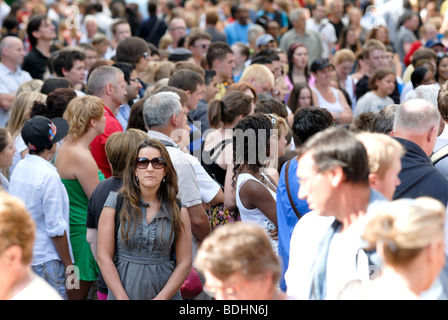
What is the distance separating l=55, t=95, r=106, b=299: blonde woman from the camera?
4418mm

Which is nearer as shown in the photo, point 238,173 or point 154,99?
point 238,173

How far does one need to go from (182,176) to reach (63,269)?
1.05 metres

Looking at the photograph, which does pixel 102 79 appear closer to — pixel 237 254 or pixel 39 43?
pixel 39 43

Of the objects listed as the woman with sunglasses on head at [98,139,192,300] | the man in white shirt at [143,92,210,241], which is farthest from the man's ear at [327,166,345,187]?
the man in white shirt at [143,92,210,241]

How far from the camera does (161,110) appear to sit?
4508 millimetres

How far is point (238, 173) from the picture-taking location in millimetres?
4113

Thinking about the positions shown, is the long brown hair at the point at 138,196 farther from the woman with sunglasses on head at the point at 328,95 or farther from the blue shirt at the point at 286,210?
the woman with sunglasses on head at the point at 328,95

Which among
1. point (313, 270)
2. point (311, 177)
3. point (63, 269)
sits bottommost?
point (63, 269)

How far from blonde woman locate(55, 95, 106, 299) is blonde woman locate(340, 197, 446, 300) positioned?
2.75 metres

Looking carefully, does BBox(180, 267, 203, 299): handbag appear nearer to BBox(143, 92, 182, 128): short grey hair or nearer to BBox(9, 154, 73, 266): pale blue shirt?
BBox(9, 154, 73, 266): pale blue shirt

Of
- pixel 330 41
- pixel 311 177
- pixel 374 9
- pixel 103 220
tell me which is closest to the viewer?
pixel 311 177

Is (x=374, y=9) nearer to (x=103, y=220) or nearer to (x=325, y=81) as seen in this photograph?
(x=325, y=81)

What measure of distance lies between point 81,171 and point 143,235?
1.13 meters
